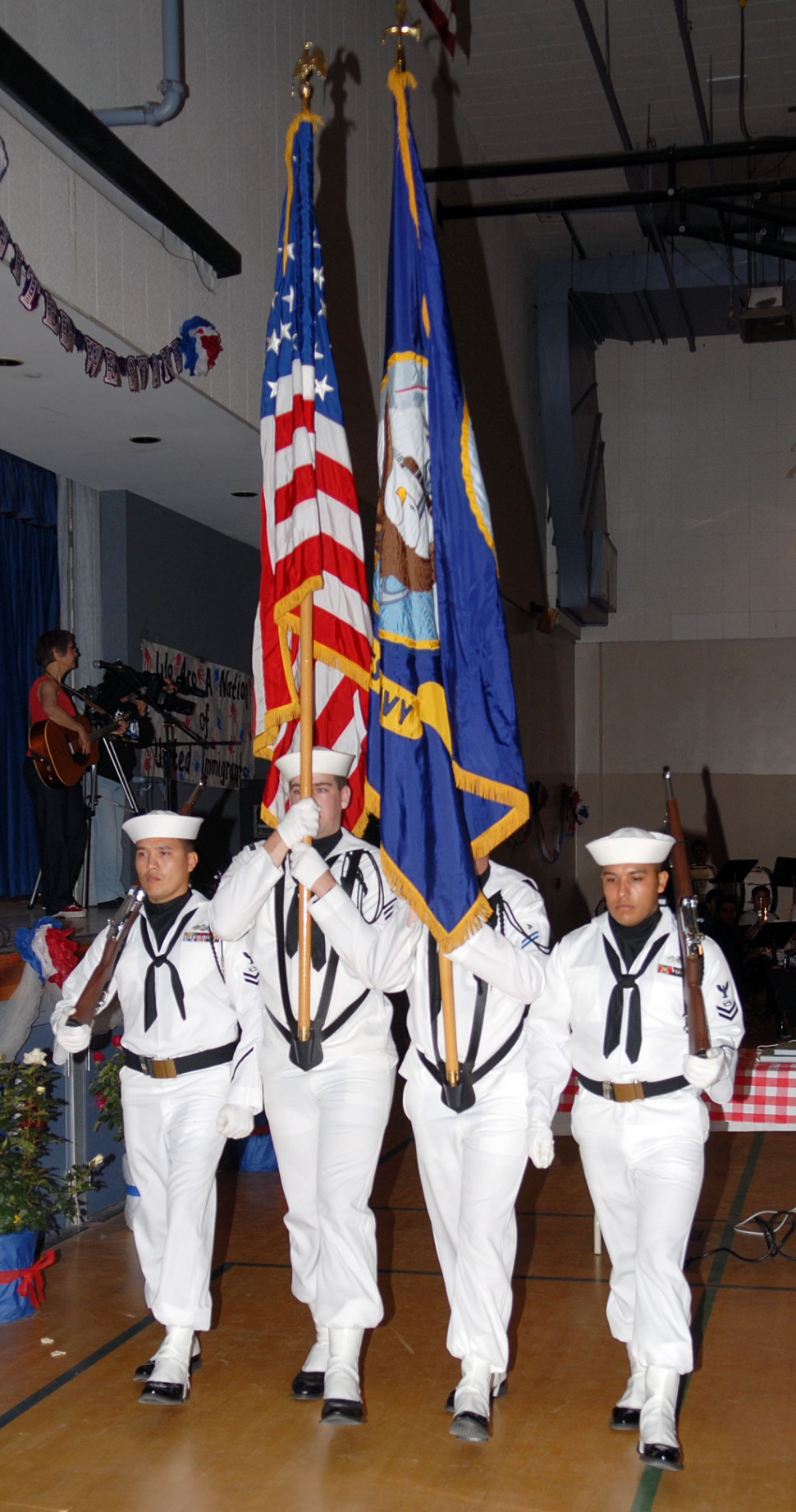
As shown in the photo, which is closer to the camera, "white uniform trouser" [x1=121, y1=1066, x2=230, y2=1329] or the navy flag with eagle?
"white uniform trouser" [x1=121, y1=1066, x2=230, y2=1329]

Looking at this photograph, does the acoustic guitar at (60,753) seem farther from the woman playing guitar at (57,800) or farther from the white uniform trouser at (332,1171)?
the white uniform trouser at (332,1171)

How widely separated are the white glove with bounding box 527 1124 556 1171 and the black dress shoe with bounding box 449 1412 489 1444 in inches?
29.0

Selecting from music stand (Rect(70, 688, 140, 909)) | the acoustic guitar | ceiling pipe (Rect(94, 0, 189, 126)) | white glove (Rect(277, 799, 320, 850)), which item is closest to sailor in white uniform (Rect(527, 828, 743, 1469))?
white glove (Rect(277, 799, 320, 850))

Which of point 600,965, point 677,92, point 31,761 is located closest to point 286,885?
point 600,965

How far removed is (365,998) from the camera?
446 centimetres

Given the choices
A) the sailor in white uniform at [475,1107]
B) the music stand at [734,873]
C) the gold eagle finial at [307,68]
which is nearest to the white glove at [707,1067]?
the sailor in white uniform at [475,1107]

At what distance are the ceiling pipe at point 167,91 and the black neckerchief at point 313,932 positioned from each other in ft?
13.9

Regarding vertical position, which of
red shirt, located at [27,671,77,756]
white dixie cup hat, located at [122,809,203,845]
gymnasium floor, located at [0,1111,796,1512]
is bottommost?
gymnasium floor, located at [0,1111,796,1512]

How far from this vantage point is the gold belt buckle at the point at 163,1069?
14.9ft

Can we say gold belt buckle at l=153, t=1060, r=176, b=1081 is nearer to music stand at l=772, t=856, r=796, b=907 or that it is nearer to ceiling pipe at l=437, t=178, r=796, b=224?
ceiling pipe at l=437, t=178, r=796, b=224

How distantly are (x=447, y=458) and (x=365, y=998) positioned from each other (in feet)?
5.96

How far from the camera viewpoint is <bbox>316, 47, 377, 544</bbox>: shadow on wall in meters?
9.86

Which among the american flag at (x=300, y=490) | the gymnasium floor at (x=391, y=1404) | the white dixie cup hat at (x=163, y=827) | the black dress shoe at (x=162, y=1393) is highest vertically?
the american flag at (x=300, y=490)

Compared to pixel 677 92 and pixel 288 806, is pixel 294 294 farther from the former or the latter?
pixel 677 92
